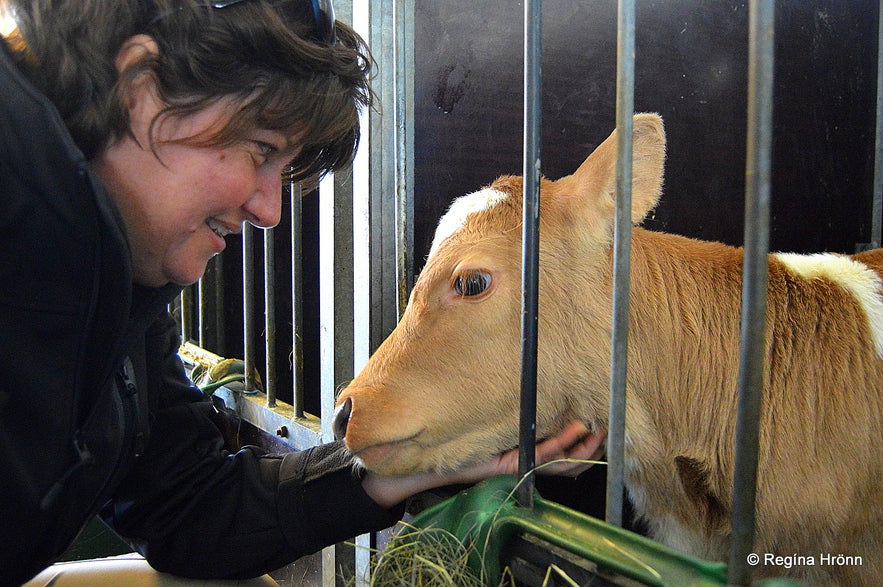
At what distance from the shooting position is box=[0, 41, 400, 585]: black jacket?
1.02 m

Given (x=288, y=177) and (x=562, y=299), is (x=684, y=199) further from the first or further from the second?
Answer: (x=288, y=177)

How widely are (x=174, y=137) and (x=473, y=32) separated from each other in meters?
1.20

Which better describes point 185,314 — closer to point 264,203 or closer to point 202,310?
point 202,310

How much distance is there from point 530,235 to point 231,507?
94cm

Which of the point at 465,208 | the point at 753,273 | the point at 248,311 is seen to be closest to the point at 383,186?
the point at 465,208

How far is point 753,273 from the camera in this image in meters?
0.86

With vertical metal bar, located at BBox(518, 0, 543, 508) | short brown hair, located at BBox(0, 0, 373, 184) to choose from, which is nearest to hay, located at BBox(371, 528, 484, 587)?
vertical metal bar, located at BBox(518, 0, 543, 508)

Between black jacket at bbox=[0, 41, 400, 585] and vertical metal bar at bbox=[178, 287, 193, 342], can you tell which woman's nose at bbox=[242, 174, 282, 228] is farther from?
vertical metal bar at bbox=[178, 287, 193, 342]

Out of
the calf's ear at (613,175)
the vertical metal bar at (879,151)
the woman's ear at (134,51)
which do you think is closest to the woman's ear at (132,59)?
the woman's ear at (134,51)

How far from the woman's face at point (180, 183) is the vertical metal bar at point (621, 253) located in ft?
1.96

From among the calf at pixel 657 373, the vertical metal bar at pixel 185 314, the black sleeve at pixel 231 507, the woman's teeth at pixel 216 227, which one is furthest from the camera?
the vertical metal bar at pixel 185 314

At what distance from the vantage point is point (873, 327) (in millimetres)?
1539

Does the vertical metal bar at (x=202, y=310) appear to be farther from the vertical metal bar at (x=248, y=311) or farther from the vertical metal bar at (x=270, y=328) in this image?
the vertical metal bar at (x=270, y=328)

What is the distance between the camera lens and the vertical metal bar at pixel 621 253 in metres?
1.07
